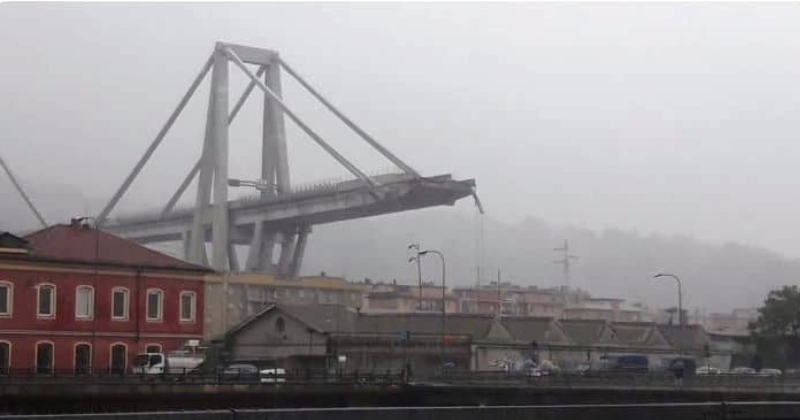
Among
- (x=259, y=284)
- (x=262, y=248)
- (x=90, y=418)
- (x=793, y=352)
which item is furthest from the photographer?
(x=262, y=248)

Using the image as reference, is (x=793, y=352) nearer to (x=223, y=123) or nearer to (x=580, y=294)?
(x=223, y=123)

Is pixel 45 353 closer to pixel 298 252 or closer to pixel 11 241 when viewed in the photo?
pixel 11 241

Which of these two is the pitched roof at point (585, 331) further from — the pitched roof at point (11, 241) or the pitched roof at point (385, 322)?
the pitched roof at point (11, 241)

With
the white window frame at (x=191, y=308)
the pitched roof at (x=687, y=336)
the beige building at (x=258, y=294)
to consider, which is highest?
the beige building at (x=258, y=294)

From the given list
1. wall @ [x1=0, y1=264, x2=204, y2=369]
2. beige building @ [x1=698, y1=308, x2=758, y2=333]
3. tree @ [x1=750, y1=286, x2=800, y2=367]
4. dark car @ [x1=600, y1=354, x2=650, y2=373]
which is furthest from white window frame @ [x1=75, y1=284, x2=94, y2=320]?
beige building @ [x1=698, y1=308, x2=758, y2=333]

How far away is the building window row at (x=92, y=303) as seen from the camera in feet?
176

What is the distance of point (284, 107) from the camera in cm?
10469

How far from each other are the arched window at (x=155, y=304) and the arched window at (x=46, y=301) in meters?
4.66

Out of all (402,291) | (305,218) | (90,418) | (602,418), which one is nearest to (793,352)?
(305,218)

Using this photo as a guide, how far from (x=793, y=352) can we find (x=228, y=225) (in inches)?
1824

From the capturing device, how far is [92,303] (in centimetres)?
5612

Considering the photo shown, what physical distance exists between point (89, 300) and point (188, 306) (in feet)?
16.8

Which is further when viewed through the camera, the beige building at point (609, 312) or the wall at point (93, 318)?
the beige building at point (609, 312)

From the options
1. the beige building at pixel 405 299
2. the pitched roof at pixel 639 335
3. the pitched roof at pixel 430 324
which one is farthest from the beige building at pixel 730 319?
the pitched roof at pixel 430 324
